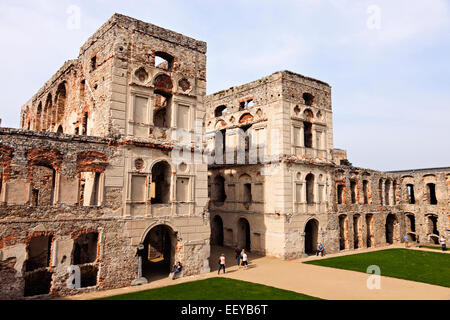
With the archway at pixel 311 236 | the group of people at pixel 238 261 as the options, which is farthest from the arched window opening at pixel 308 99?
the group of people at pixel 238 261

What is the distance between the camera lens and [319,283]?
16812 mm

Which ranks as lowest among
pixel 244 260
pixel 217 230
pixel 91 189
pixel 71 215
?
pixel 244 260

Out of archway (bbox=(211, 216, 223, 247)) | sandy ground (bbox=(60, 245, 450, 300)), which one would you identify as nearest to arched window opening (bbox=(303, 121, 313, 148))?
sandy ground (bbox=(60, 245, 450, 300))

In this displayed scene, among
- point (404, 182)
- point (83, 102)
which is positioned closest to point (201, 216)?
point (83, 102)

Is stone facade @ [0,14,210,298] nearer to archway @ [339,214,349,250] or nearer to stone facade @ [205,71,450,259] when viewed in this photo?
stone facade @ [205,71,450,259]

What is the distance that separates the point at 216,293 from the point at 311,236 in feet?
46.4

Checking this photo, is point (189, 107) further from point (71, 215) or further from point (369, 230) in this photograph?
point (369, 230)

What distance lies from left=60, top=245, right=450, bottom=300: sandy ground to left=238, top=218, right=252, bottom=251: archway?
5.27 m

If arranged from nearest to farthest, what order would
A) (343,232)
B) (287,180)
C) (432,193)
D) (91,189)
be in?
(91,189) → (287,180) → (343,232) → (432,193)

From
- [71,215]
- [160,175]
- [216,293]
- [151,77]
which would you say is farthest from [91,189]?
[216,293]

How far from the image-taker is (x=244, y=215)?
26.8 metres

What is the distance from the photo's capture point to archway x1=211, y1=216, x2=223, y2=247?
98.6ft

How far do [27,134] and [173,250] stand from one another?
9359mm
